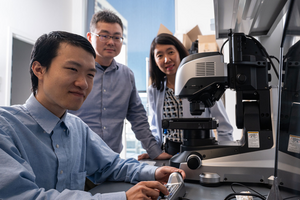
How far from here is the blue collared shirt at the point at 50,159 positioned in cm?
60

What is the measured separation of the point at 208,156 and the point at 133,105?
2.93ft

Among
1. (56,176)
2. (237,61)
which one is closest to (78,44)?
(56,176)

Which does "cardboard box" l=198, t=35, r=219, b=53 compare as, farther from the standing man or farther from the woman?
the standing man

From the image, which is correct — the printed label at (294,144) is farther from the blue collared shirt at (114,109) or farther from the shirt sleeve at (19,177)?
the blue collared shirt at (114,109)

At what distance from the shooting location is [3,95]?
2.80 metres

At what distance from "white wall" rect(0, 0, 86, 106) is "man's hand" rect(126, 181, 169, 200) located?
9.05 feet

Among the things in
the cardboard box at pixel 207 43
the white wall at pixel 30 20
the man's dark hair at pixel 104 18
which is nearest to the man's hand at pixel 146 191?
the man's dark hair at pixel 104 18

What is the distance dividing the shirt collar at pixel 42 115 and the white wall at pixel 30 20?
2.40 metres

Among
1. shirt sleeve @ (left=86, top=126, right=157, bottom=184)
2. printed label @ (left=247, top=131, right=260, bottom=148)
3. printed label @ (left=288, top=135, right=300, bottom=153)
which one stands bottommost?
shirt sleeve @ (left=86, top=126, right=157, bottom=184)

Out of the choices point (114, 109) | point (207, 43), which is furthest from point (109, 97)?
point (207, 43)

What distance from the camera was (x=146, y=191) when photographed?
68cm

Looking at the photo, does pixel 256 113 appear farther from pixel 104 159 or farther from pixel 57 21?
pixel 57 21

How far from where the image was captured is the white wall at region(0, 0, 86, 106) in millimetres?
2809

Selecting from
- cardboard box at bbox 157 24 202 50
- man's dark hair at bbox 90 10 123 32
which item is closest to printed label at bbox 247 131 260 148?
man's dark hair at bbox 90 10 123 32
